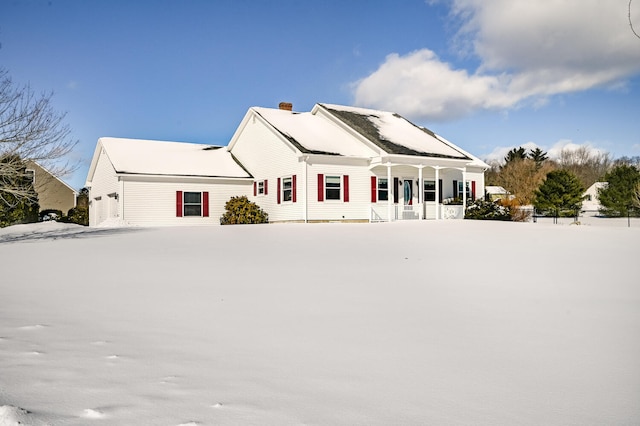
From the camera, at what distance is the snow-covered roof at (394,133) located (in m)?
25.0

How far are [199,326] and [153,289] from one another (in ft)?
7.58

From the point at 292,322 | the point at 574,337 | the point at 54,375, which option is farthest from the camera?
the point at 292,322

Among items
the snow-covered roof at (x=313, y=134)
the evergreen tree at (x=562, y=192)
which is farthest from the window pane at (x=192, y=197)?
the evergreen tree at (x=562, y=192)

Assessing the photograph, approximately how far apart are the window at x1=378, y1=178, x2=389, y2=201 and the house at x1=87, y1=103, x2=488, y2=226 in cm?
5

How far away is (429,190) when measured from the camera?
1057 inches

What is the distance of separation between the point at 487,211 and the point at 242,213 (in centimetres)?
1155

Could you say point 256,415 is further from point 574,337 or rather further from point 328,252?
point 328,252

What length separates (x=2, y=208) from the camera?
22078 millimetres

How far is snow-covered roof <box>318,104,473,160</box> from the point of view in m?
25.0

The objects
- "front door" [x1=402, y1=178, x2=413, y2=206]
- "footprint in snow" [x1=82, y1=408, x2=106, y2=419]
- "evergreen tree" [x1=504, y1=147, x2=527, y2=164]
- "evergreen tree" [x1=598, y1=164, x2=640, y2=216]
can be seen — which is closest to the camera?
"footprint in snow" [x1=82, y1=408, x2=106, y2=419]

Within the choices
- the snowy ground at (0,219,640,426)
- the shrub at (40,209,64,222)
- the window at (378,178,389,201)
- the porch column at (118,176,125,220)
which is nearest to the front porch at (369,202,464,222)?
the window at (378,178,389,201)

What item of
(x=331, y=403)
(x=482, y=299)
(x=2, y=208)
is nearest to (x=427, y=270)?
(x=482, y=299)

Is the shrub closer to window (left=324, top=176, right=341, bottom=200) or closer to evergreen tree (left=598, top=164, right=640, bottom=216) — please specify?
window (left=324, top=176, right=341, bottom=200)

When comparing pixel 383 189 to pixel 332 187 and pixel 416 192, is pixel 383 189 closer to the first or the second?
pixel 416 192
